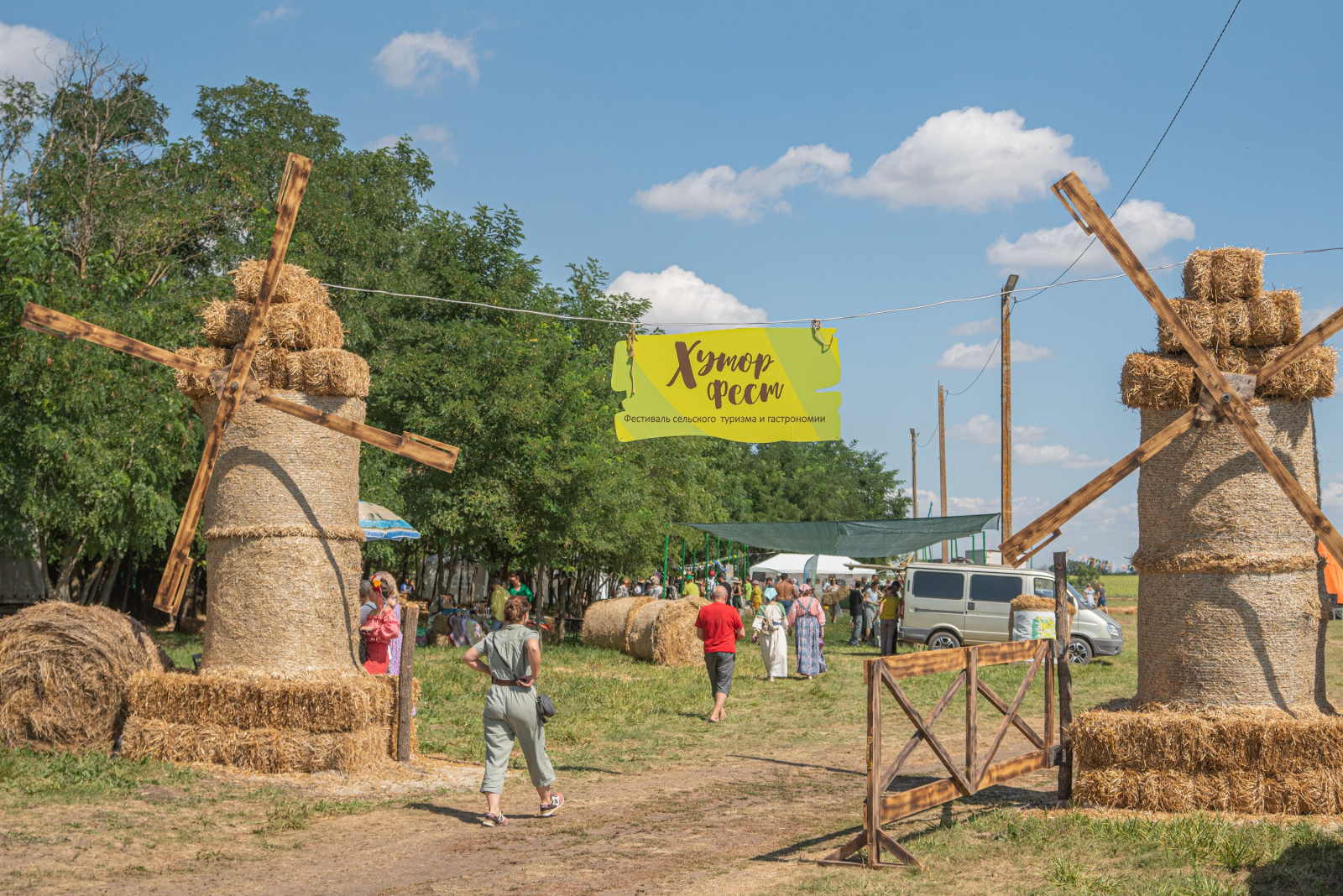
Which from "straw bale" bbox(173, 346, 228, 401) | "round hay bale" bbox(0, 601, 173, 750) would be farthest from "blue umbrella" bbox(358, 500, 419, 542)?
"round hay bale" bbox(0, 601, 173, 750)

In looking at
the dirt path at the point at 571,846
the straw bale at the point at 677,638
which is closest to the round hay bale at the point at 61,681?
the dirt path at the point at 571,846

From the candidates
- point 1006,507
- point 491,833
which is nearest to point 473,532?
point 1006,507

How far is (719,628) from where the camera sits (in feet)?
44.0

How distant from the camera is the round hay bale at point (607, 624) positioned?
20.8 meters

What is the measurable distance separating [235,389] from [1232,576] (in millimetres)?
7964

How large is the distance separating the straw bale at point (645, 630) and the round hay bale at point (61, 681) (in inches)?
424

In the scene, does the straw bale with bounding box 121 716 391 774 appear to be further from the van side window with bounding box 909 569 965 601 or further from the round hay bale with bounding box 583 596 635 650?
the van side window with bounding box 909 569 965 601

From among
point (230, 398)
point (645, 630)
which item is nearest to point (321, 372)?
point (230, 398)

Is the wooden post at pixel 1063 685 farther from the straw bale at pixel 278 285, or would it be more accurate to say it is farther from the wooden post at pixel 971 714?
the straw bale at pixel 278 285

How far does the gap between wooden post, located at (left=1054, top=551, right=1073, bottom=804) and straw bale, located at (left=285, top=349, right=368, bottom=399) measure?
20.4 feet

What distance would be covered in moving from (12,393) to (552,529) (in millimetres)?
9798

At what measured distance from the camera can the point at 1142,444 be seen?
7988 millimetres

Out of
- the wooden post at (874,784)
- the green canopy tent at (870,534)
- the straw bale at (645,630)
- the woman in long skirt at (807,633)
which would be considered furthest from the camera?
the green canopy tent at (870,534)

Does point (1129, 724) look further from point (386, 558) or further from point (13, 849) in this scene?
point (386, 558)
